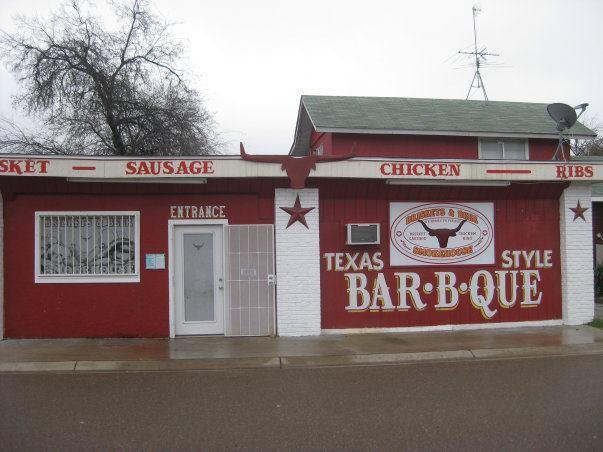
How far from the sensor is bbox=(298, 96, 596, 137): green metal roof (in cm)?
1560

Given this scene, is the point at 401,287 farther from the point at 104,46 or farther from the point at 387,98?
the point at 104,46

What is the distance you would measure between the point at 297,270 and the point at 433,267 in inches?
107

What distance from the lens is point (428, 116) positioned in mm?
16766

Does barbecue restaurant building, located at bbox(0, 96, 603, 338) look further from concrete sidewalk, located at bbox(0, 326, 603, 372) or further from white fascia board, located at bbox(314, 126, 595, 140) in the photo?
white fascia board, located at bbox(314, 126, 595, 140)

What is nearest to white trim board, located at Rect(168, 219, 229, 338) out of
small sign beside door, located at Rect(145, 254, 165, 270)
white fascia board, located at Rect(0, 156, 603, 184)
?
small sign beside door, located at Rect(145, 254, 165, 270)

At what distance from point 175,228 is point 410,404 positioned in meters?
5.73

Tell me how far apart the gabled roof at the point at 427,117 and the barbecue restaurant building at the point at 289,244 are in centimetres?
468

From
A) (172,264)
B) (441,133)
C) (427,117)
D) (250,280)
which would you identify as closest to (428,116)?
(427,117)

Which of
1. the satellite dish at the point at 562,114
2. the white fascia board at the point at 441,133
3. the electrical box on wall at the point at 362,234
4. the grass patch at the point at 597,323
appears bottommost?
the grass patch at the point at 597,323

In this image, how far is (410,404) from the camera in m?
6.51

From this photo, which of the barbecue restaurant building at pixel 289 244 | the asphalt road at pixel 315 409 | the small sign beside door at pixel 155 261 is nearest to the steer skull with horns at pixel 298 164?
the barbecue restaurant building at pixel 289 244

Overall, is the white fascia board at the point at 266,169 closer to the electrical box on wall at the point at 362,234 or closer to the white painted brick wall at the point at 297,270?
the white painted brick wall at the point at 297,270

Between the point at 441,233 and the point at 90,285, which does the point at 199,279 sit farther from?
the point at 441,233

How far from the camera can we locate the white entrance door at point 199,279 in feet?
34.6
